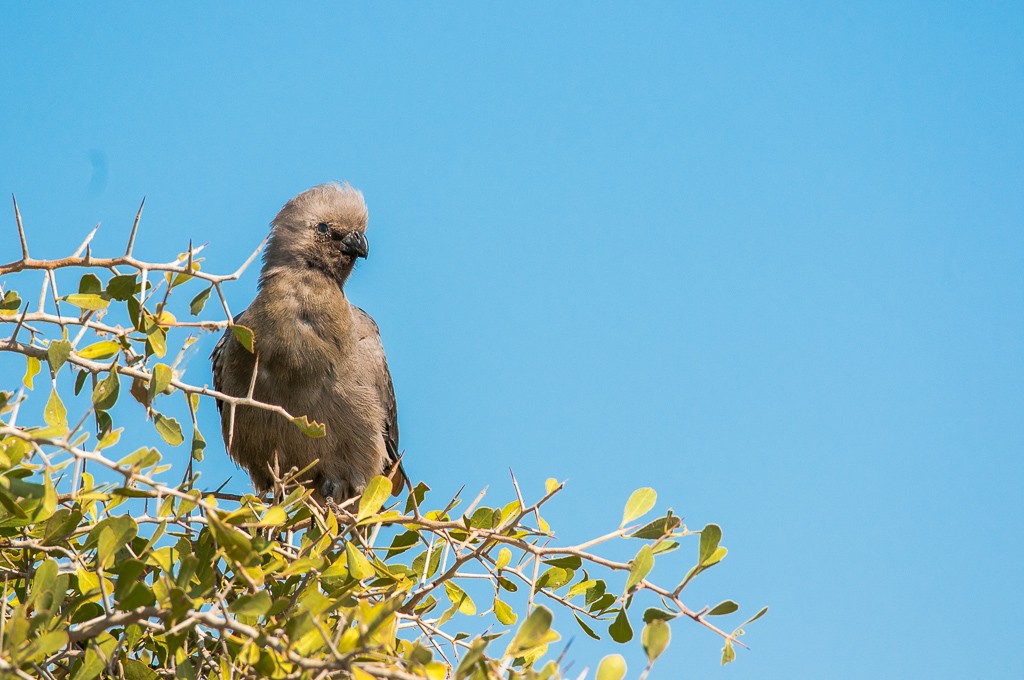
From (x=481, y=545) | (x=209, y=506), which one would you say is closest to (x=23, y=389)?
(x=209, y=506)

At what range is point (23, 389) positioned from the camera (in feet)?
8.31

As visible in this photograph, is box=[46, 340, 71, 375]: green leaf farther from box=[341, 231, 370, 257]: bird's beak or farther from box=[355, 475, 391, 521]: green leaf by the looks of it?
box=[341, 231, 370, 257]: bird's beak

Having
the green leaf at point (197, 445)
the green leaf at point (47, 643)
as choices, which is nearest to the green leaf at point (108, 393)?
the green leaf at point (197, 445)

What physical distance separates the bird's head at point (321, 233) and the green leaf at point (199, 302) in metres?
2.63

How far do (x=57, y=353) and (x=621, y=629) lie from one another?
1.62 metres

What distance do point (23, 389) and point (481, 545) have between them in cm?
123

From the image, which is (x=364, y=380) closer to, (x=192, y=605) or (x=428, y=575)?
(x=428, y=575)

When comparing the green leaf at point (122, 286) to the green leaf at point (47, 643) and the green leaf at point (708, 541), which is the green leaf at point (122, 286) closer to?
the green leaf at point (47, 643)

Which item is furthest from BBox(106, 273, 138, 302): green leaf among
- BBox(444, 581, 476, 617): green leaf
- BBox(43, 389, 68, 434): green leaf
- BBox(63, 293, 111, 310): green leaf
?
BBox(444, 581, 476, 617): green leaf

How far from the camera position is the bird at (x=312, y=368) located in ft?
17.0

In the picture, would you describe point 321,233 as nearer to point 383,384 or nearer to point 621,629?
point 383,384

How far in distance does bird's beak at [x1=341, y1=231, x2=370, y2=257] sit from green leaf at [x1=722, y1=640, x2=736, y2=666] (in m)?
3.90

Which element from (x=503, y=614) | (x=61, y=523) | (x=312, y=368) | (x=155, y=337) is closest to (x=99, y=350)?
(x=155, y=337)

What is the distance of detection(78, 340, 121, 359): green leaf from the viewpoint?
9.60 ft
